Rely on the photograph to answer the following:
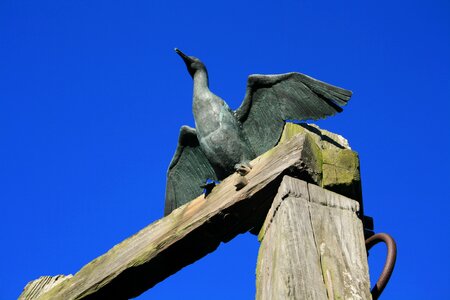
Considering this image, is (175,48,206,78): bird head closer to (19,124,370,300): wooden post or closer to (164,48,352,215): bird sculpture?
(164,48,352,215): bird sculpture

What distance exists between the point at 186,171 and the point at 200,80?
2.03ft

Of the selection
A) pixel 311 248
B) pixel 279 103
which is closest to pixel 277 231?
pixel 311 248

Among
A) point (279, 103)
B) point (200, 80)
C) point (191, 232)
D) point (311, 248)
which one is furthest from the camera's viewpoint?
point (200, 80)

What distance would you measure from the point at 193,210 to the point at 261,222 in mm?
431

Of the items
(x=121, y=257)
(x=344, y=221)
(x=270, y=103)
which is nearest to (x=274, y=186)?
(x=344, y=221)

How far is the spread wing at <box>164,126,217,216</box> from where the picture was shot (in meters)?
4.20

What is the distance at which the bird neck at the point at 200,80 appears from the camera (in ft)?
14.0

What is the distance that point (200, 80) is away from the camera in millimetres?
4359

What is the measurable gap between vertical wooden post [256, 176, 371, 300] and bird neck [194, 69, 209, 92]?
1.70 m

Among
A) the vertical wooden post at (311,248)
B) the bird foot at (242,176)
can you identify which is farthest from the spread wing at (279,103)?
the vertical wooden post at (311,248)

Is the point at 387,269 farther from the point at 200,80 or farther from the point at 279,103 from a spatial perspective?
the point at 200,80

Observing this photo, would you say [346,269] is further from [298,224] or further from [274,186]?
[274,186]

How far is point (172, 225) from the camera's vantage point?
10.5 ft

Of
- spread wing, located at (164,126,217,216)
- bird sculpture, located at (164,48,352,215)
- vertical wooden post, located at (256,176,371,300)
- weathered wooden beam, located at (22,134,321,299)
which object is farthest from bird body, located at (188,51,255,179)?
vertical wooden post, located at (256,176,371,300)
